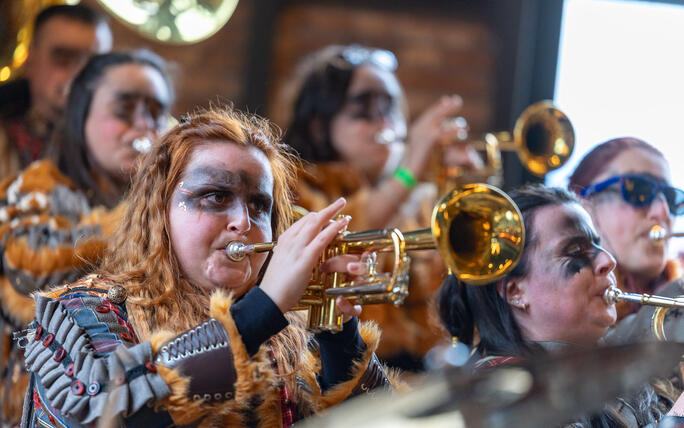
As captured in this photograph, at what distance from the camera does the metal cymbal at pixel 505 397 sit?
3.84 feet

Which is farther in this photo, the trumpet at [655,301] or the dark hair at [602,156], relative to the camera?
the dark hair at [602,156]

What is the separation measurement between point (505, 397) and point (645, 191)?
1593mm

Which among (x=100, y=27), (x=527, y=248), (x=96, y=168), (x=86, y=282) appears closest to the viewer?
(x=86, y=282)

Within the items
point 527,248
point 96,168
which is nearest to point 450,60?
point 96,168

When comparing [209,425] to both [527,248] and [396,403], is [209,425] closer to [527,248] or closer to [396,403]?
[396,403]

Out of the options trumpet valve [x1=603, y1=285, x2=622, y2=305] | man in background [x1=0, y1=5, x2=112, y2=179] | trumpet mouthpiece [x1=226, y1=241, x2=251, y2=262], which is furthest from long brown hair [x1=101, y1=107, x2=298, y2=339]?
man in background [x1=0, y1=5, x2=112, y2=179]

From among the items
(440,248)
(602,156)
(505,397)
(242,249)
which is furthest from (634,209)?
(505,397)

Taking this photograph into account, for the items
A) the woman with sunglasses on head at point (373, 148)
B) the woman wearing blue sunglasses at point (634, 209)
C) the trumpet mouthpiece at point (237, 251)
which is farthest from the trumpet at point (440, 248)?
the woman with sunglasses on head at point (373, 148)

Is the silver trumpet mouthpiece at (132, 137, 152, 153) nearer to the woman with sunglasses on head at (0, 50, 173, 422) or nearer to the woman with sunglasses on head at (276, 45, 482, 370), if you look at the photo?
the woman with sunglasses on head at (0, 50, 173, 422)

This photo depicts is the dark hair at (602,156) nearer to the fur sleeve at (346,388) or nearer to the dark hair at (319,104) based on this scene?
the fur sleeve at (346,388)

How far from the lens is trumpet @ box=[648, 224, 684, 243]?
2570mm

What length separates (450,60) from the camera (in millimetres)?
5309

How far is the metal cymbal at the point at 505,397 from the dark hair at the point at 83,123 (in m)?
2.16

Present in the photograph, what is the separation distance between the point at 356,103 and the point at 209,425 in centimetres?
233
